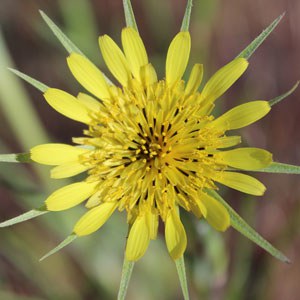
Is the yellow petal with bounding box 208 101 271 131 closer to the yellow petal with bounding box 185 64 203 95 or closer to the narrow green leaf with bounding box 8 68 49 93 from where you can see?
the yellow petal with bounding box 185 64 203 95

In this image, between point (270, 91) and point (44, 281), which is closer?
point (44, 281)

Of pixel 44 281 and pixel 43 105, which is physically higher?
pixel 43 105

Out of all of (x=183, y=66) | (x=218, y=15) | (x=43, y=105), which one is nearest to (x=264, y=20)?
(x=218, y=15)

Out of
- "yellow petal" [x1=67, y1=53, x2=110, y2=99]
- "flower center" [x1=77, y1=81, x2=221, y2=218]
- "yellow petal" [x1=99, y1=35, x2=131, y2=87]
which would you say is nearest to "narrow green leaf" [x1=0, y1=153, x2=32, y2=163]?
"flower center" [x1=77, y1=81, x2=221, y2=218]

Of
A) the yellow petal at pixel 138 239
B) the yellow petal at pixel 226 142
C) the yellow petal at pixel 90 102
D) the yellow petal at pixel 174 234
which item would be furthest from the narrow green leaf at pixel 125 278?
the yellow petal at pixel 90 102

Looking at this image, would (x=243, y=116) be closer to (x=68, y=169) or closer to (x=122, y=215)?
(x=68, y=169)

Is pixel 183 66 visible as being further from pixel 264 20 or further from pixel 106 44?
pixel 264 20

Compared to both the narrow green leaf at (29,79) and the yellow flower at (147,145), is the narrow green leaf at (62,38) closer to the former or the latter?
the yellow flower at (147,145)

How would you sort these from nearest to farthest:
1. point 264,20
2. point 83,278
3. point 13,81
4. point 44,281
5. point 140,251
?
point 140,251
point 13,81
point 44,281
point 83,278
point 264,20
